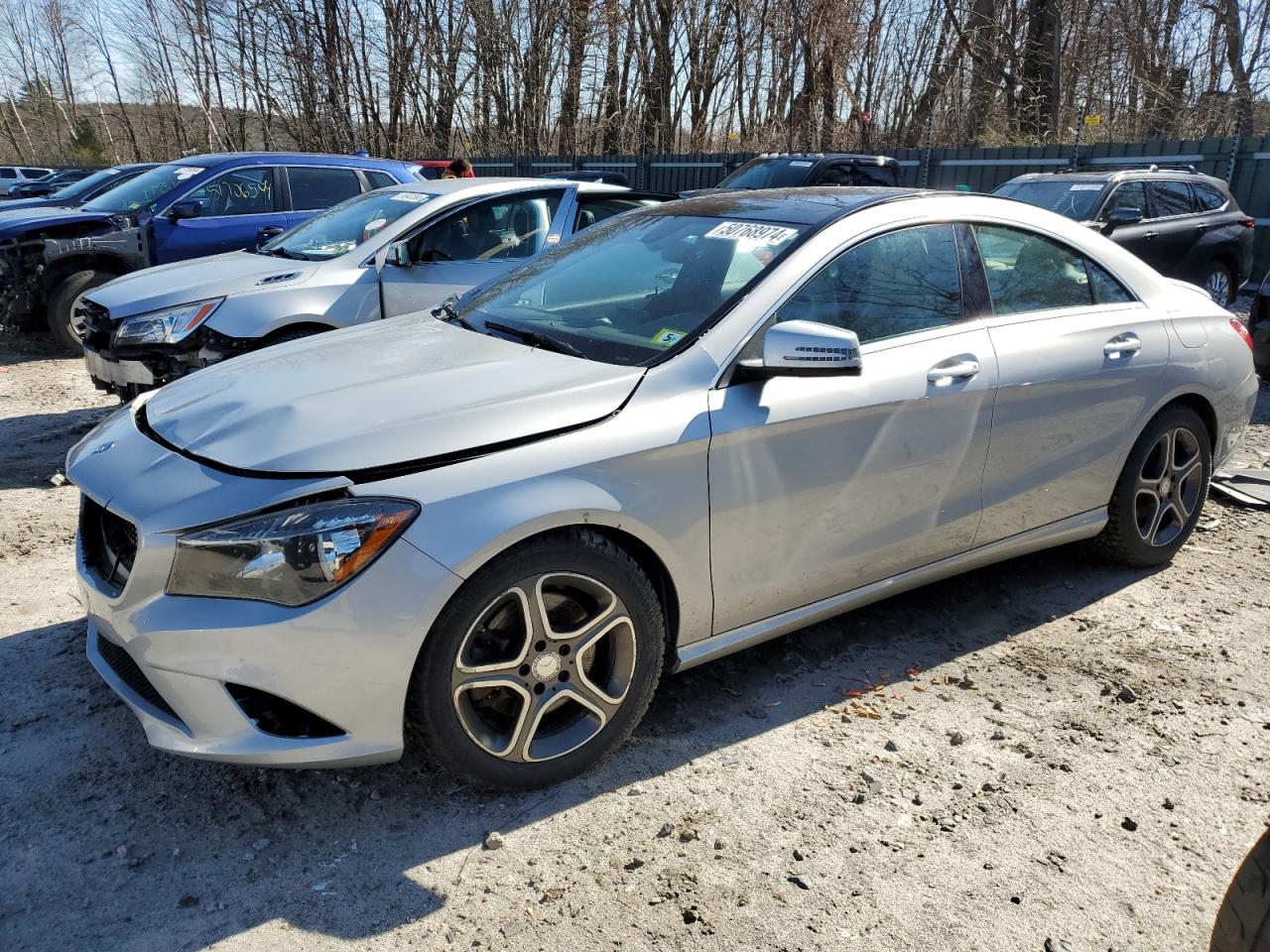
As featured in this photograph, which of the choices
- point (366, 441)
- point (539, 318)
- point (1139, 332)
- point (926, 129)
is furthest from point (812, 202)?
point (926, 129)

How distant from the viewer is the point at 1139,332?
4.13m

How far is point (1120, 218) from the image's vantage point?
10125 mm

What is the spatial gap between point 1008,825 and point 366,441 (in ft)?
6.80

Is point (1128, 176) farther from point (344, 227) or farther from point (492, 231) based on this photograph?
point (344, 227)

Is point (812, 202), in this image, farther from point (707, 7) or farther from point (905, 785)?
point (707, 7)

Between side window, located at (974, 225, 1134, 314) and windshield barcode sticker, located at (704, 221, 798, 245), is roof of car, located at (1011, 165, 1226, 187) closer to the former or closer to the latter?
side window, located at (974, 225, 1134, 314)

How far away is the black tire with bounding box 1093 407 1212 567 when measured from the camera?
4266 mm

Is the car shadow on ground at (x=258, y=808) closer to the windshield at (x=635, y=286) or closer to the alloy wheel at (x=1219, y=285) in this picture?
the windshield at (x=635, y=286)

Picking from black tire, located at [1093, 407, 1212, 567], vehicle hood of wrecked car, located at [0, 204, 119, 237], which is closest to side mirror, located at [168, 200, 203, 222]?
vehicle hood of wrecked car, located at [0, 204, 119, 237]

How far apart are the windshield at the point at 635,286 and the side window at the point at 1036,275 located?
0.88 m

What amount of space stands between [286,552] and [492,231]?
4.80 metres

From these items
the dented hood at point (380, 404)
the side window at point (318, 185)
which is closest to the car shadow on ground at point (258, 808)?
the dented hood at point (380, 404)

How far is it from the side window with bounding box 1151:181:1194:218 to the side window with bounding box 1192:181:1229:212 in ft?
0.53

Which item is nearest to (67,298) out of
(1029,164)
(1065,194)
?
(1065,194)
